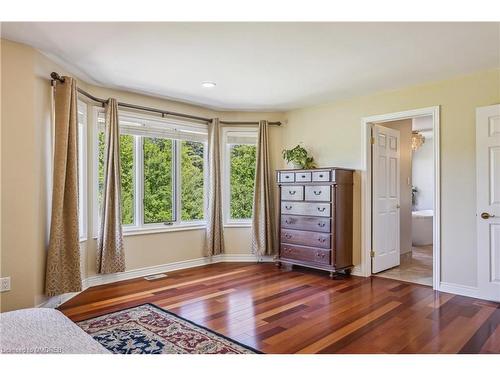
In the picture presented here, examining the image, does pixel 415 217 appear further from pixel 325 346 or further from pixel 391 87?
pixel 325 346

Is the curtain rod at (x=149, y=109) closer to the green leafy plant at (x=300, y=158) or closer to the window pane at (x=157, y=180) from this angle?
the window pane at (x=157, y=180)

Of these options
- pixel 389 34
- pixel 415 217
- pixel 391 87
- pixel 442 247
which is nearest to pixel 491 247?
pixel 442 247

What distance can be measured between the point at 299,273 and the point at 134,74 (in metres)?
3.16

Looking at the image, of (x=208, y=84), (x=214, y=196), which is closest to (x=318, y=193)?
(x=214, y=196)

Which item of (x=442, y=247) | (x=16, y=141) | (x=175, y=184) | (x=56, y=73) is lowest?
(x=442, y=247)

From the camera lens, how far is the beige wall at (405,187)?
551 cm

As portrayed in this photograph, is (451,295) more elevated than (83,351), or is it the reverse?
(83,351)

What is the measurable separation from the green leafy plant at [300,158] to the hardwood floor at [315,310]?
4.96ft

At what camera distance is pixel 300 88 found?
13.7 feet

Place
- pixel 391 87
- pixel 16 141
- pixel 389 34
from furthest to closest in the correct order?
1. pixel 391 87
2. pixel 16 141
3. pixel 389 34

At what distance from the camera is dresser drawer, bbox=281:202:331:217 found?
438 cm

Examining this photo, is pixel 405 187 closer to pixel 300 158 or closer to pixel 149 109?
pixel 300 158

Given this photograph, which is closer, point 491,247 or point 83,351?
point 83,351

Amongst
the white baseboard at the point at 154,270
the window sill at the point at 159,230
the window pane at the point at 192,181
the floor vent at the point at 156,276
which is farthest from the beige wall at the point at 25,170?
the window pane at the point at 192,181
